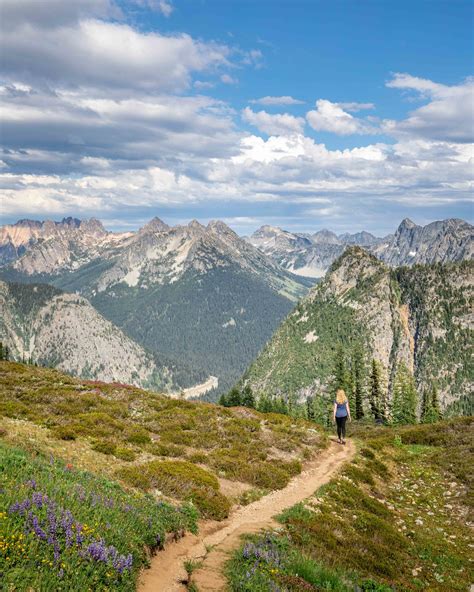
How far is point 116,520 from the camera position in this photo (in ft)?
40.9

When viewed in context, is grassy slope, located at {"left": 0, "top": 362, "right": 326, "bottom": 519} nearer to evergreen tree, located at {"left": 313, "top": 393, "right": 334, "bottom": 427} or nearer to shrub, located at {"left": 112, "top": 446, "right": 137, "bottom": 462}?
shrub, located at {"left": 112, "top": 446, "right": 137, "bottom": 462}

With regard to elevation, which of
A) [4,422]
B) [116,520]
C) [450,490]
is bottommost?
[450,490]

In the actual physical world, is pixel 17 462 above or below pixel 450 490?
above

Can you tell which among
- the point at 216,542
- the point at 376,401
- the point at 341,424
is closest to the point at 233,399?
the point at 376,401

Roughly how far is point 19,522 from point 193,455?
18.5 metres

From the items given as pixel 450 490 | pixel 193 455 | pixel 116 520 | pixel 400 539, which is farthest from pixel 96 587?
pixel 450 490

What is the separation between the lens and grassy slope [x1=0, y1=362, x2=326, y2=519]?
2105 cm

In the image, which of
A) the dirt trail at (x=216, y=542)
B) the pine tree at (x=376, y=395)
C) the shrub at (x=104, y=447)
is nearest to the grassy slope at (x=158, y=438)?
the shrub at (x=104, y=447)

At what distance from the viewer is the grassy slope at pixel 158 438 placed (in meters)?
21.0

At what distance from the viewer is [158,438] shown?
101 feet

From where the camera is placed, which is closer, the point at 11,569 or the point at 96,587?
the point at 11,569

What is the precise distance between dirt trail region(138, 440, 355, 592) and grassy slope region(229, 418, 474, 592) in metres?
0.66

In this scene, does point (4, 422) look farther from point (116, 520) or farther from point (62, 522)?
point (62, 522)

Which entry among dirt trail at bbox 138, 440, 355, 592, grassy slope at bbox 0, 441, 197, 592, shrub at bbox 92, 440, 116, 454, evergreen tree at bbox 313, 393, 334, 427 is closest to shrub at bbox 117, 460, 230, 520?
dirt trail at bbox 138, 440, 355, 592
